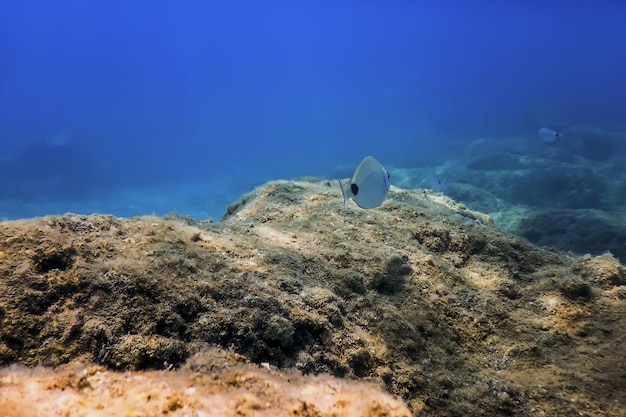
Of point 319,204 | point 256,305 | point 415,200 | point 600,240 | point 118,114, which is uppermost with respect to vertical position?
point 118,114

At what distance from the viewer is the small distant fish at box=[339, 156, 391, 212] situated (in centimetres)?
298

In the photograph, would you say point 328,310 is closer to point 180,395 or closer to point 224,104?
point 180,395

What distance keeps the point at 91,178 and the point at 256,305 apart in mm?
44607

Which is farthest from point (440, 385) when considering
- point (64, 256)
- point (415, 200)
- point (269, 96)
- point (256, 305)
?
point (269, 96)

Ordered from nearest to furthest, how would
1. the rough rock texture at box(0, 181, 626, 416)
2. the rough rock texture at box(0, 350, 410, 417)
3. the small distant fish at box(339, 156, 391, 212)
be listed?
the rough rock texture at box(0, 350, 410, 417), the rough rock texture at box(0, 181, 626, 416), the small distant fish at box(339, 156, 391, 212)

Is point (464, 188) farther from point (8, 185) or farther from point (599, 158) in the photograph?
point (8, 185)

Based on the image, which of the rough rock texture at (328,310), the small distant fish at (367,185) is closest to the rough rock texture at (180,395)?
the rough rock texture at (328,310)

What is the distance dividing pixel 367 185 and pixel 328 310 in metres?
1.09

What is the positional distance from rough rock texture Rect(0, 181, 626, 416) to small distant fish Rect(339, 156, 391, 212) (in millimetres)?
595

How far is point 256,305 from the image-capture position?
2.31 m

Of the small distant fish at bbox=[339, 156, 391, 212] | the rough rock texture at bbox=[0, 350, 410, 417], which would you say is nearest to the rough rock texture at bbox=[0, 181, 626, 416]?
the rough rock texture at bbox=[0, 350, 410, 417]

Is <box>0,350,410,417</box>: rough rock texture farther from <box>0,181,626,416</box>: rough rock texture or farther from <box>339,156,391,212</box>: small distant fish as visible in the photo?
<box>339,156,391,212</box>: small distant fish

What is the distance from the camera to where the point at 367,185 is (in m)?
3.00

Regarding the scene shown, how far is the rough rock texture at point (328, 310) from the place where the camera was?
197 centimetres
